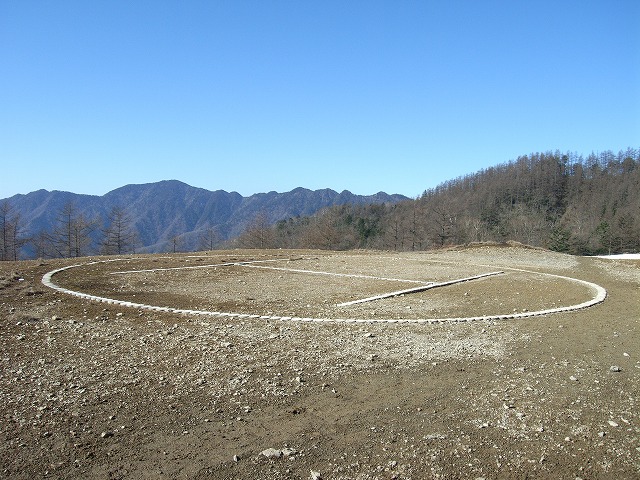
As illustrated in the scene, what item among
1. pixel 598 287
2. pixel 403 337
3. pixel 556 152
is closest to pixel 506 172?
pixel 556 152

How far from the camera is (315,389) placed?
616cm

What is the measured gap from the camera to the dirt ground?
14.6 ft

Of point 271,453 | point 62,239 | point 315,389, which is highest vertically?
point 62,239

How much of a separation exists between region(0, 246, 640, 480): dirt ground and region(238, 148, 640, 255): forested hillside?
42.1 meters

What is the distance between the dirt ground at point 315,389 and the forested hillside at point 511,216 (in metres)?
42.1

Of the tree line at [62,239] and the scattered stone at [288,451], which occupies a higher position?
the tree line at [62,239]

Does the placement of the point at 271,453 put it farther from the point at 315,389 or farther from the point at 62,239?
the point at 62,239

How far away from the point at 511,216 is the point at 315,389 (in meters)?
95.6

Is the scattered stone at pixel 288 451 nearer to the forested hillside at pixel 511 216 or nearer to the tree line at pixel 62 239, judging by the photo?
the tree line at pixel 62 239

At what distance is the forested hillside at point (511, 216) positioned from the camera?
60.3m

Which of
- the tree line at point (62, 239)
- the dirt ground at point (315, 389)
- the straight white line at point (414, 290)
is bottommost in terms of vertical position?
the dirt ground at point (315, 389)

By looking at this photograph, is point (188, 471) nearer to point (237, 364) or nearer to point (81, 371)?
point (237, 364)

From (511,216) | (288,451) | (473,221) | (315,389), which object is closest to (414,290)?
(315,389)

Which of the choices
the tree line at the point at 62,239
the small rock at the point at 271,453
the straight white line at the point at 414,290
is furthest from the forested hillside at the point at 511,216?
the small rock at the point at 271,453
